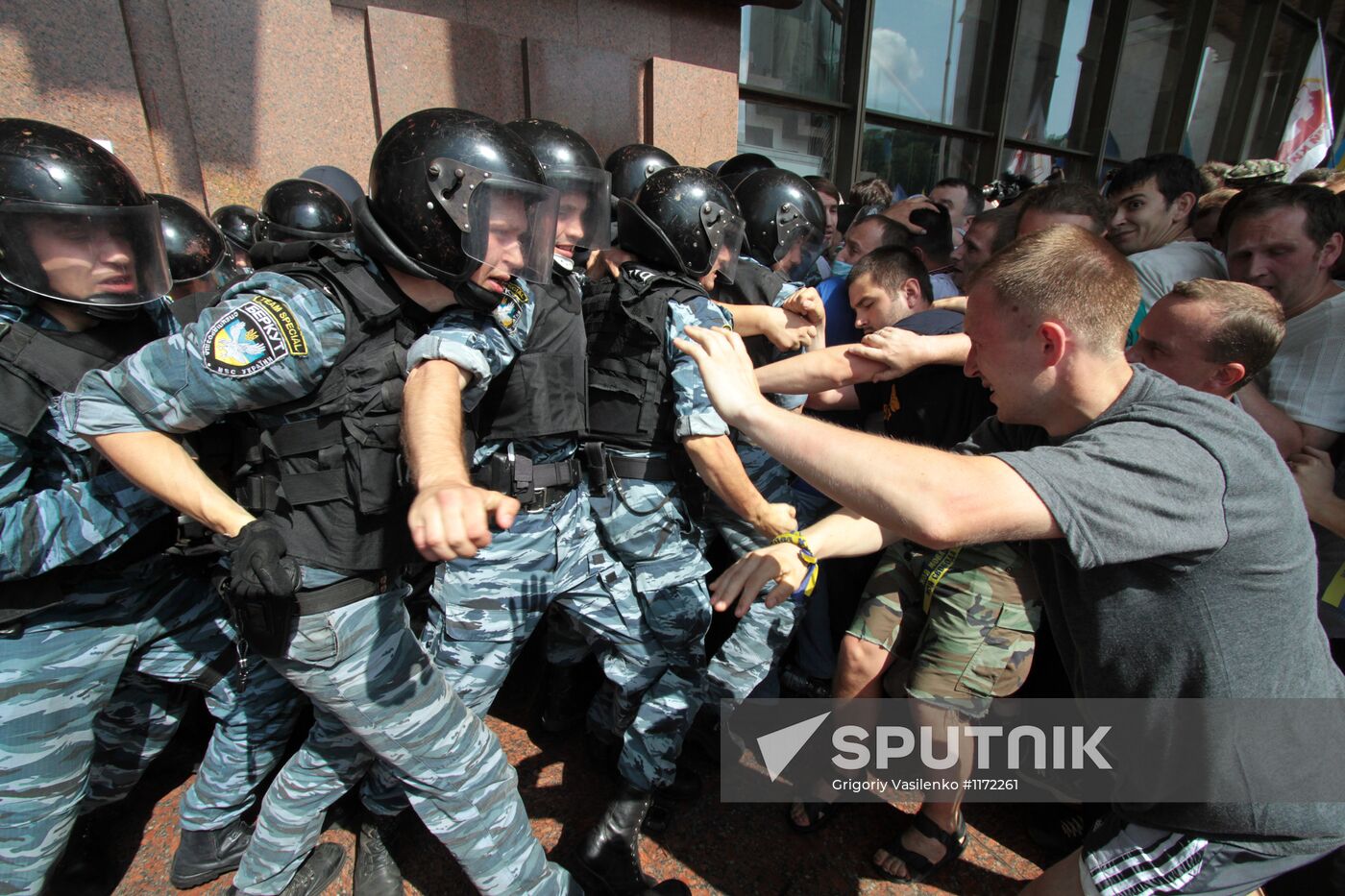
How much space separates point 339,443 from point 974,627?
1.90 meters

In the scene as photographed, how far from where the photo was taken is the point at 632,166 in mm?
4332

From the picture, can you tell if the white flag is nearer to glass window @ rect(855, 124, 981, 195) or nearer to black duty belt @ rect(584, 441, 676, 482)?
glass window @ rect(855, 124, 981, 195)

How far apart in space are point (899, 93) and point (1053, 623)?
32.4 feet

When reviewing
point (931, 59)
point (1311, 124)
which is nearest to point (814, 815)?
point (1311, 124)

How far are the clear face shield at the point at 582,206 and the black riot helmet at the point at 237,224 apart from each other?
2611 mm

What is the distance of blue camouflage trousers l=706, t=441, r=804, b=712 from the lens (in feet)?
8.31

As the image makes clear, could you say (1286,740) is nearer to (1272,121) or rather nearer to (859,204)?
(859,204)

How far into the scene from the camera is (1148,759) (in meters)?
1.47

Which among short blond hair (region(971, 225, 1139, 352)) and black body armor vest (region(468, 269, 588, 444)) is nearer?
short blond hair (region(971, 225, 1139, 352))

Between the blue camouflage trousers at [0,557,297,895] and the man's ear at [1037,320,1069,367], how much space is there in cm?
240

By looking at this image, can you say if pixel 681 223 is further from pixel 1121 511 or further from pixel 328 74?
→ pixel 328 74

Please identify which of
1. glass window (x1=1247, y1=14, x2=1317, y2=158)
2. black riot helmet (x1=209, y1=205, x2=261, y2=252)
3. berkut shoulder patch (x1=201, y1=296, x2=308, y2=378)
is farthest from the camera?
glass window (x1=1247, y1=14, x2=1317, y2=158)

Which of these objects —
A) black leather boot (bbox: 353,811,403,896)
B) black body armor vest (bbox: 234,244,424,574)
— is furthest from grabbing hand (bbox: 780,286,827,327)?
black leather boot (bbox: 353,811,403,896)

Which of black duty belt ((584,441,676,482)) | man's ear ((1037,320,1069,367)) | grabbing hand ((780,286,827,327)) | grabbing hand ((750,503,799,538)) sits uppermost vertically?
man's ear ((1037,320,1069,367))
